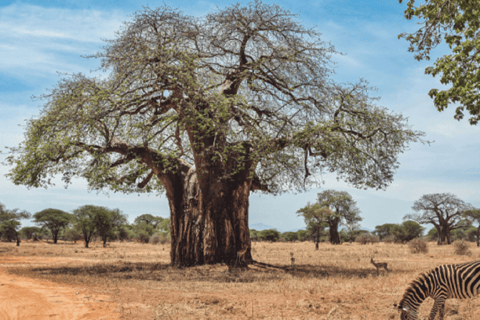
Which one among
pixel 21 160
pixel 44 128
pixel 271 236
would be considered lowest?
pixel 271 236

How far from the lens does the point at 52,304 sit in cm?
746

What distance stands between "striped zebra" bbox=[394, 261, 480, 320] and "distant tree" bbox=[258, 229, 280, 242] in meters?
49.6

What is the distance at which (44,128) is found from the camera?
12844mm

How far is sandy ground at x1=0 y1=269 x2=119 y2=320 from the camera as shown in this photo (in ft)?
→ 22.4

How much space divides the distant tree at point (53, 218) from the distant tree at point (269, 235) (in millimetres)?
25914

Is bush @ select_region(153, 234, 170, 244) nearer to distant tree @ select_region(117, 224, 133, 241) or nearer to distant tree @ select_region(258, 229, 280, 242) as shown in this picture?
distant tree @ select_region(117, 224, 133, 241)

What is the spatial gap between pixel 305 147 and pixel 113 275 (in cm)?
738

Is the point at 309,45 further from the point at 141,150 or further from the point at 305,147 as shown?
the point at 141,150

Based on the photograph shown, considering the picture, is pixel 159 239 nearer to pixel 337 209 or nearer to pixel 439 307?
pixel 337 209

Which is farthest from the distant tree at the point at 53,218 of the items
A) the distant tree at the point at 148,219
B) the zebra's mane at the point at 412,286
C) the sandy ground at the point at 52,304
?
the zebra's mane at the point at 412,286

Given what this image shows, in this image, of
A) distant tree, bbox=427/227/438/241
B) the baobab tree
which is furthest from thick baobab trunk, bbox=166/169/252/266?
distant tree, bbox=427/227/438/241

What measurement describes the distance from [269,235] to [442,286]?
165ft

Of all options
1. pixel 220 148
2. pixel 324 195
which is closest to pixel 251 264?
pixel 220 148

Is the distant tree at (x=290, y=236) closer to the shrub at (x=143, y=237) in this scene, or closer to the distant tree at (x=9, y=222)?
the shrub at (x=143, y=237)
